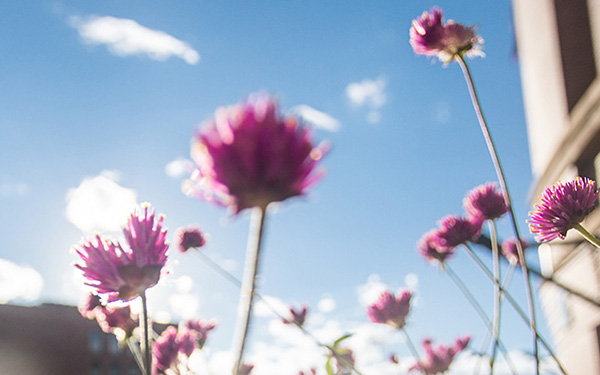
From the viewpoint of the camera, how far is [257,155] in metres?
0.67

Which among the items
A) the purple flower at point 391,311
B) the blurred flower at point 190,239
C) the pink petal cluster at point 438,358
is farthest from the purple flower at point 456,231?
the blurred flower at point 190,239

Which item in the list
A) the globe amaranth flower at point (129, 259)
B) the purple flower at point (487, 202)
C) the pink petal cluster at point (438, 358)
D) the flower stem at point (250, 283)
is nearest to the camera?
the flower stem at point (250, 283)

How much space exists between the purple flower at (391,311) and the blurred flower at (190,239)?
98 centimetres

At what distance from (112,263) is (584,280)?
398 cm

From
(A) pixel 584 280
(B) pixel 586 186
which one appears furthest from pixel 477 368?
(A) pixel 584 280

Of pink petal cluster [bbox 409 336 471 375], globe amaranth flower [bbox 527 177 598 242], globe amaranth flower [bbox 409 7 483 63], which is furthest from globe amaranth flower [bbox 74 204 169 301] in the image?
pink petal cluster [bbox 409 336 471 375]

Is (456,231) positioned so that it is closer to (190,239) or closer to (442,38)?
(442,38)

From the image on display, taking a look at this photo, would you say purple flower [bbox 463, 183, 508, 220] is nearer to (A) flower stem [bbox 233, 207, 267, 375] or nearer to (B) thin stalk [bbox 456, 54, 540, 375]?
(B) thin stalk [bbox 456, 54, 540, 375]

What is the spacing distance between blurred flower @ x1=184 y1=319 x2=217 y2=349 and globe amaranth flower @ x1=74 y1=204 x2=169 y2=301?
71.9 inches

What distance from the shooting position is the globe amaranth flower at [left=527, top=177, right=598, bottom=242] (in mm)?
1378

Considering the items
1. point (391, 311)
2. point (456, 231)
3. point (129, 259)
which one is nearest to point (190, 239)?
point (391, 311)

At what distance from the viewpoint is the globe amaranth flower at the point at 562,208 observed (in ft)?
4.52

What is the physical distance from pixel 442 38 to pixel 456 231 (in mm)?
788

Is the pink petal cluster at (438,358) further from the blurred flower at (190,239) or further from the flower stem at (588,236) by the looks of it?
the flower stem at (588,236)
